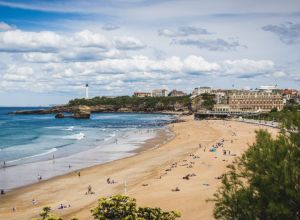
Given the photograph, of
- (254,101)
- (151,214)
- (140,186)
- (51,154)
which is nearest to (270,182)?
(151,214)

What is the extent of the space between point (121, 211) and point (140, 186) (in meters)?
19.9

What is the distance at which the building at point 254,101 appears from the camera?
172250 mm

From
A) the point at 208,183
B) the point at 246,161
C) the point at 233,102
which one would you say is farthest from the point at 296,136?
the point at 233,102

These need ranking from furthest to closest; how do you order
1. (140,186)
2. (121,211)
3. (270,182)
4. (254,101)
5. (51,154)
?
1. (254,101)
2. (51,154)
3. (140,186)
4. (121,211)
5. (270,182)

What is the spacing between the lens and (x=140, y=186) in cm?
3553

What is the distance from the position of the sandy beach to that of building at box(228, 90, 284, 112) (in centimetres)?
12162

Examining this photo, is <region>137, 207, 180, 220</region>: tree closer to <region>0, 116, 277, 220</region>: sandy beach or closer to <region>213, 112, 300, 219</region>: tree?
<region>213, 112, 300, 219</region>: tree

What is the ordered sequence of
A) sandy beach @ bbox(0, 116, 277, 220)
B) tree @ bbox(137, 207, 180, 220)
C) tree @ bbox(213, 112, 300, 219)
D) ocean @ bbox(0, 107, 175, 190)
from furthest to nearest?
ocean @ bbox(0, 107, 175, 190), sandy beach @ bbox(0, 116, 277, 220), tree @ bbox(137, 207, 180, 220), tree @ bbox(213, 112, 300, 219)

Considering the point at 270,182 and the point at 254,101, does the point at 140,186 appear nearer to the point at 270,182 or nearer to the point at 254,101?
the point at 270,182

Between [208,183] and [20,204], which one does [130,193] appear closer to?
[208,183]

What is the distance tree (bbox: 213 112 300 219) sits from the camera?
547 inches

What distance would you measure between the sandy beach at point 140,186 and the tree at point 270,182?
425 cm

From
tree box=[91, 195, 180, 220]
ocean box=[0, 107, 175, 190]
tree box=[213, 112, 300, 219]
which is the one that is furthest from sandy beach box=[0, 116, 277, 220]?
tree box=[91, 195, 180, 220]

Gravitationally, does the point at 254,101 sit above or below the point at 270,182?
above
